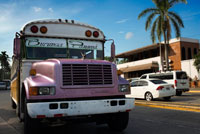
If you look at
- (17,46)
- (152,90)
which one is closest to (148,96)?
(152,90)

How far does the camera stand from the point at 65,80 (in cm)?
476

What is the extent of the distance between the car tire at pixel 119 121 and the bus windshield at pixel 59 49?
5.67 ft

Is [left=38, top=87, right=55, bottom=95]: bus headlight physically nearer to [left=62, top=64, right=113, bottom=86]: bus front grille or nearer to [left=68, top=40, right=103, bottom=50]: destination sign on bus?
[left=62, top=64, right=113, bottom=86]: bus front grille

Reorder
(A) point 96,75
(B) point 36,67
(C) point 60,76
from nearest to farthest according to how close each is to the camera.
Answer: (C) point 60,76 → (A) point 96,75 → (B) point 36,67

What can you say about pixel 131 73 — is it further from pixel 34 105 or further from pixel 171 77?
pixel 34 105

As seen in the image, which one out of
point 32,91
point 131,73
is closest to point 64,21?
point 32,91

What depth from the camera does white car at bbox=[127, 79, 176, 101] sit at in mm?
14180

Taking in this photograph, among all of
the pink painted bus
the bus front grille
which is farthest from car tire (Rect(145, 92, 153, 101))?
the bus front grille

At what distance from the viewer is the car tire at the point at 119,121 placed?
569 centimetres

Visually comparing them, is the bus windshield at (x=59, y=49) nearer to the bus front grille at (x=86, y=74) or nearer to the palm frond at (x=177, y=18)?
the bus front grille at (x=86, y=74)

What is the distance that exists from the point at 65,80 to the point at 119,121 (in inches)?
75.8

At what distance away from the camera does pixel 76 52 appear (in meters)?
6.22

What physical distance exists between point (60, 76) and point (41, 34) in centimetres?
183

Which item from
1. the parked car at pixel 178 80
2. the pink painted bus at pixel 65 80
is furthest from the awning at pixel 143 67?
the pink painted bus at pixel 65 80
